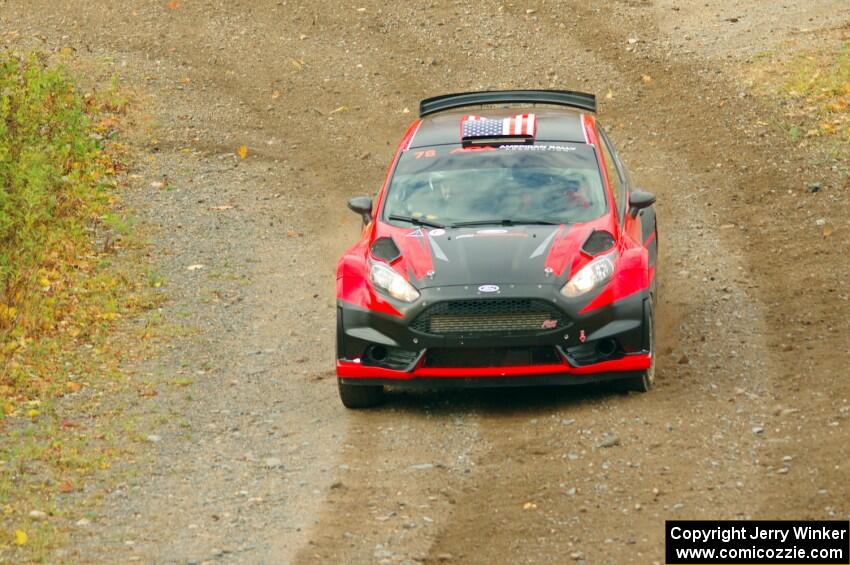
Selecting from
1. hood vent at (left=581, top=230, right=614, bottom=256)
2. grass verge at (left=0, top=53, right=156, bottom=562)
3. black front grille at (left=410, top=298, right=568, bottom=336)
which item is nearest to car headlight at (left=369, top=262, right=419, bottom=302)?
black front grille at (left=410, top=298, right=568, bottom=336)

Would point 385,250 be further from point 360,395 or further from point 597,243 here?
point 597,243

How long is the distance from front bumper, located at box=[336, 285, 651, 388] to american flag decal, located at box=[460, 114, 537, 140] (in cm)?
213

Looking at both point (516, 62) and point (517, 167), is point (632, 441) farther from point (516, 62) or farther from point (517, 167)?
point (516, 62)

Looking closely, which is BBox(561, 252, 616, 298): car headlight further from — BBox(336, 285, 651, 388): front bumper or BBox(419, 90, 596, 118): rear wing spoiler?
BBox(419, 90, 596, 118): rear wing spoiler

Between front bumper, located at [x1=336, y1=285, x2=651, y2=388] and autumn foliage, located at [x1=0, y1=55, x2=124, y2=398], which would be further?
autumn foliage, located at [x1=0, y1=55, x2=124, y2=398]

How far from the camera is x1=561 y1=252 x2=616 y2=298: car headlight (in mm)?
10281

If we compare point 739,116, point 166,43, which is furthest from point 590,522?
point 166,43

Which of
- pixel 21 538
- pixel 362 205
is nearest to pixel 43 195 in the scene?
pixel 362 205

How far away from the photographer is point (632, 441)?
966cm

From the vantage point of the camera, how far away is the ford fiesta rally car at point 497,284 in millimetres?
10203

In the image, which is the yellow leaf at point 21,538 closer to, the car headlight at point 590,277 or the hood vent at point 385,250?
the hood vent at point 385,250

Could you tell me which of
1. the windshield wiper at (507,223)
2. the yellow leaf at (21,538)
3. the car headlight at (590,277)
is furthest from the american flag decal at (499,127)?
the yellow leaf at (21,538)

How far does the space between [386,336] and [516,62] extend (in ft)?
41.5

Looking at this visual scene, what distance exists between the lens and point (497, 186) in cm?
1148
